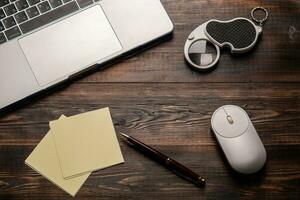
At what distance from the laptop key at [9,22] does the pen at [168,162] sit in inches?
11.8

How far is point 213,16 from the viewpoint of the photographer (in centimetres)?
96

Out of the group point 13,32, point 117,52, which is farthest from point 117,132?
point 13,32

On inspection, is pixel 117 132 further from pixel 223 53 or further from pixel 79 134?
pixel 223 53

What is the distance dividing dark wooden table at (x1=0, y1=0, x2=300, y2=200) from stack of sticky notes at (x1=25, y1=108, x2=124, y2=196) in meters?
0.01

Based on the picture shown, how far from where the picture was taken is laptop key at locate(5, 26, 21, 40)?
36.0 inches

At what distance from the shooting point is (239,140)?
0.82m

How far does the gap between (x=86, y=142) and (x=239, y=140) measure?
0.28 meters

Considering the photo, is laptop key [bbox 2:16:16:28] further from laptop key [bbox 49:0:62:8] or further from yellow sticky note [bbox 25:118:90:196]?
yellow sticky note [bbox 25:118:90:196]

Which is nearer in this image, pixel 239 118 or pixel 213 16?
pixel 239 118

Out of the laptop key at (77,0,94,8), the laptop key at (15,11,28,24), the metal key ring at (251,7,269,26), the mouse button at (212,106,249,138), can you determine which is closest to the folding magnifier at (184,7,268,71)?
the metal key ring at (251,7,269,26)

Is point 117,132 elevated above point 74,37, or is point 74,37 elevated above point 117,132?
point 74,37

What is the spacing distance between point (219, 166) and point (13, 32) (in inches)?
17.9

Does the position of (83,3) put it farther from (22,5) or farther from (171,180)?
(171,180)

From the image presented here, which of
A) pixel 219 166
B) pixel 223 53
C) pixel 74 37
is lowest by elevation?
pixel 219 166
